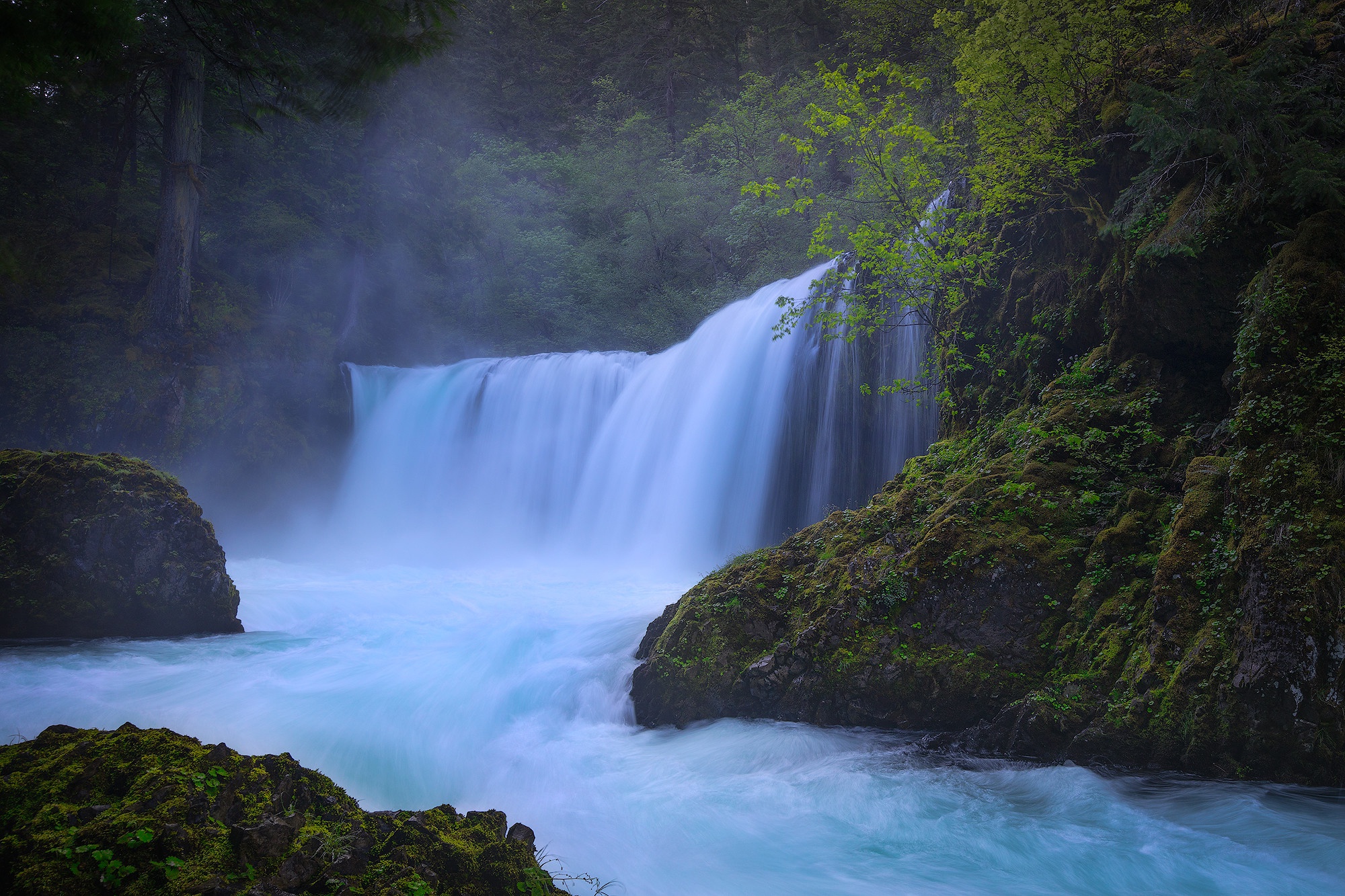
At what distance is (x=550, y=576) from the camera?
13992 mm

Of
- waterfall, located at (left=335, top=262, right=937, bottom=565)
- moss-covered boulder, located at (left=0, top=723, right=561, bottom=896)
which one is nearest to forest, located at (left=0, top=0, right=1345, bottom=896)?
moss-covered boulder, located at (left=0, top=723, right=561, bottom=896)

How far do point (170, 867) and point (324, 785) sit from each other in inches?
31.3

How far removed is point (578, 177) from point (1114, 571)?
82.8 ft

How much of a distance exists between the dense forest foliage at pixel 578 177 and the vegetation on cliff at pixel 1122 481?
0.23 ft

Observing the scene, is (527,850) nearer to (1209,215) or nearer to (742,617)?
(742,617)

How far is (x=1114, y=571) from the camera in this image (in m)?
5.02

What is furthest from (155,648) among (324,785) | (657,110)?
(657,110)

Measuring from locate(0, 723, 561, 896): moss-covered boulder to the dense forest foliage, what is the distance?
2298 mm

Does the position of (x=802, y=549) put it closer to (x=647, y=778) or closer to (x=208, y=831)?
(x=647, y=778)

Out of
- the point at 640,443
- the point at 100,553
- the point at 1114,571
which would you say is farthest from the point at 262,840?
the point at 640,443

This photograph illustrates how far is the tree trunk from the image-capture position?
14.2 metres

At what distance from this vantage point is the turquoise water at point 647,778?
3.81m

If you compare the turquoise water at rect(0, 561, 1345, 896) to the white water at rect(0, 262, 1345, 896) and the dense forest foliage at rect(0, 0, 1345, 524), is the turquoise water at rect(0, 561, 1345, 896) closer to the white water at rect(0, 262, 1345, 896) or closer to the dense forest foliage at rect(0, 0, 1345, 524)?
the white water at rect(0, 262, 1345, 896)

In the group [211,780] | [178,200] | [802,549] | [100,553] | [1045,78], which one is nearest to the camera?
[211,780]
